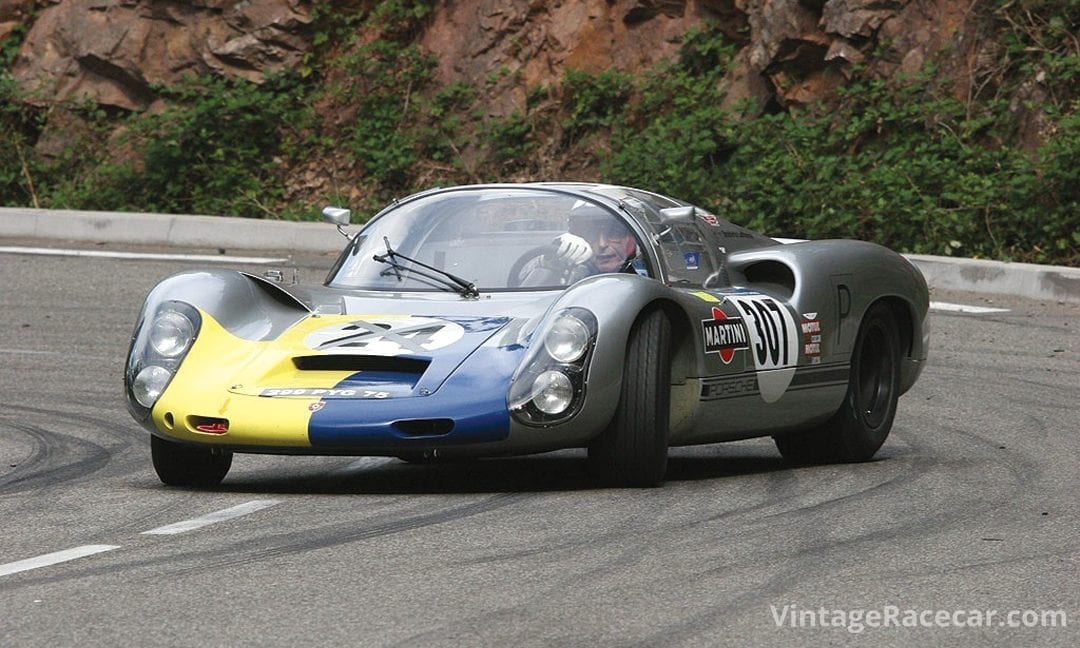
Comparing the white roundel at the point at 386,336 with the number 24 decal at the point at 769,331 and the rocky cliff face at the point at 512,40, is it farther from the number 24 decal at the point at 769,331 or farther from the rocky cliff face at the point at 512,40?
the rocky cliff face at the point at 512,40

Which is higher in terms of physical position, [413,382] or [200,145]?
[413,382]

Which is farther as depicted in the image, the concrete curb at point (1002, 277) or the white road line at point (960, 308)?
the concrete curb at point (1002, 277)

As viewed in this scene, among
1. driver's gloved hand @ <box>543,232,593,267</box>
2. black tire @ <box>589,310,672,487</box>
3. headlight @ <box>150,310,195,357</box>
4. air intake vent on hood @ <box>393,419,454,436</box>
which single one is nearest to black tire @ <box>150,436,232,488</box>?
headlight @ <box>150,310,195,357</box>

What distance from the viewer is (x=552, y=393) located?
6668 millimetres

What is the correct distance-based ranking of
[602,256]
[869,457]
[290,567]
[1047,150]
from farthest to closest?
[1047,150] < [869,457] < [602,256] < [290,567]

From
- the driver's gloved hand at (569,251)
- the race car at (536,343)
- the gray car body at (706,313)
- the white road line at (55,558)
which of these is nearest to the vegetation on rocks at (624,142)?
the gray car body at (706,313)

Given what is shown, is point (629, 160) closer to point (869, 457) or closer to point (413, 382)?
point (869, 457)

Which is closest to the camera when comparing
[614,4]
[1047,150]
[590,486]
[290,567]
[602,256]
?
[290,567]

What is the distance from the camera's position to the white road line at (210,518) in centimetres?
597

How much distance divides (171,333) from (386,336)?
856mm

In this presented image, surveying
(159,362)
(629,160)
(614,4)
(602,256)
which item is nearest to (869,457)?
(602,256)

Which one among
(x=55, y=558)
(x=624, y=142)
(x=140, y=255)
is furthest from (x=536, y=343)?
(x=624, y=142)

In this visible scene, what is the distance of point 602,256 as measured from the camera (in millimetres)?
7801

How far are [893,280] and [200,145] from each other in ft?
46.4
